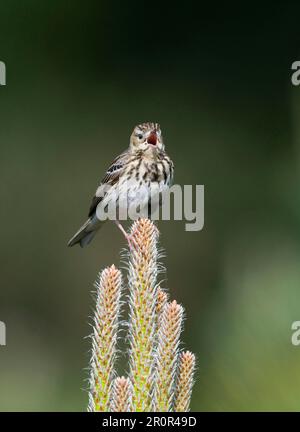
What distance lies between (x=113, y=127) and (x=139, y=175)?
236cm

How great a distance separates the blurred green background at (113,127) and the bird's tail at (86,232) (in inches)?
29.7

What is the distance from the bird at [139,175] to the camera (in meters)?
3.65

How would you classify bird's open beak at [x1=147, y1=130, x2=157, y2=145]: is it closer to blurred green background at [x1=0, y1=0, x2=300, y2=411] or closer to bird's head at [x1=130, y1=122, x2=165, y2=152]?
bird's head at [x1=130, y1=122, x2=165, y2=152]

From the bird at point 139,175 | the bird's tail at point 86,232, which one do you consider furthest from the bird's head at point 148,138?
the bird's tail at point 86,232

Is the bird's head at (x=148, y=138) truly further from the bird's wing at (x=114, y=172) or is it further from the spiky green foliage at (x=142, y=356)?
the spiky green foliage at (x=142, y=356)

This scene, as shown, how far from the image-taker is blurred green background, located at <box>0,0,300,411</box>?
5.48 meters

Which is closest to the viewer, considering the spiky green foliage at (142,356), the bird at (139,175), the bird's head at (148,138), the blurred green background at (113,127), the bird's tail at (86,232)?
the spiky green foliage at (142,356)

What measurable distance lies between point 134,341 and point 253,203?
11.3ft

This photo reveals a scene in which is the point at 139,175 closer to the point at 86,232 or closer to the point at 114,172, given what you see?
the point at 114,172

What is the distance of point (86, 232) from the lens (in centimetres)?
410

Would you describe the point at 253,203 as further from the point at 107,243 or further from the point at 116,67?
the point at 116,67

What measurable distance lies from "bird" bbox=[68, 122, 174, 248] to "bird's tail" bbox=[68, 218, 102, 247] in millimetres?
99

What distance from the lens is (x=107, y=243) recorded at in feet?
18.6

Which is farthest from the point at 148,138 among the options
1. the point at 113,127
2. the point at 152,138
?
the point at 113,127
